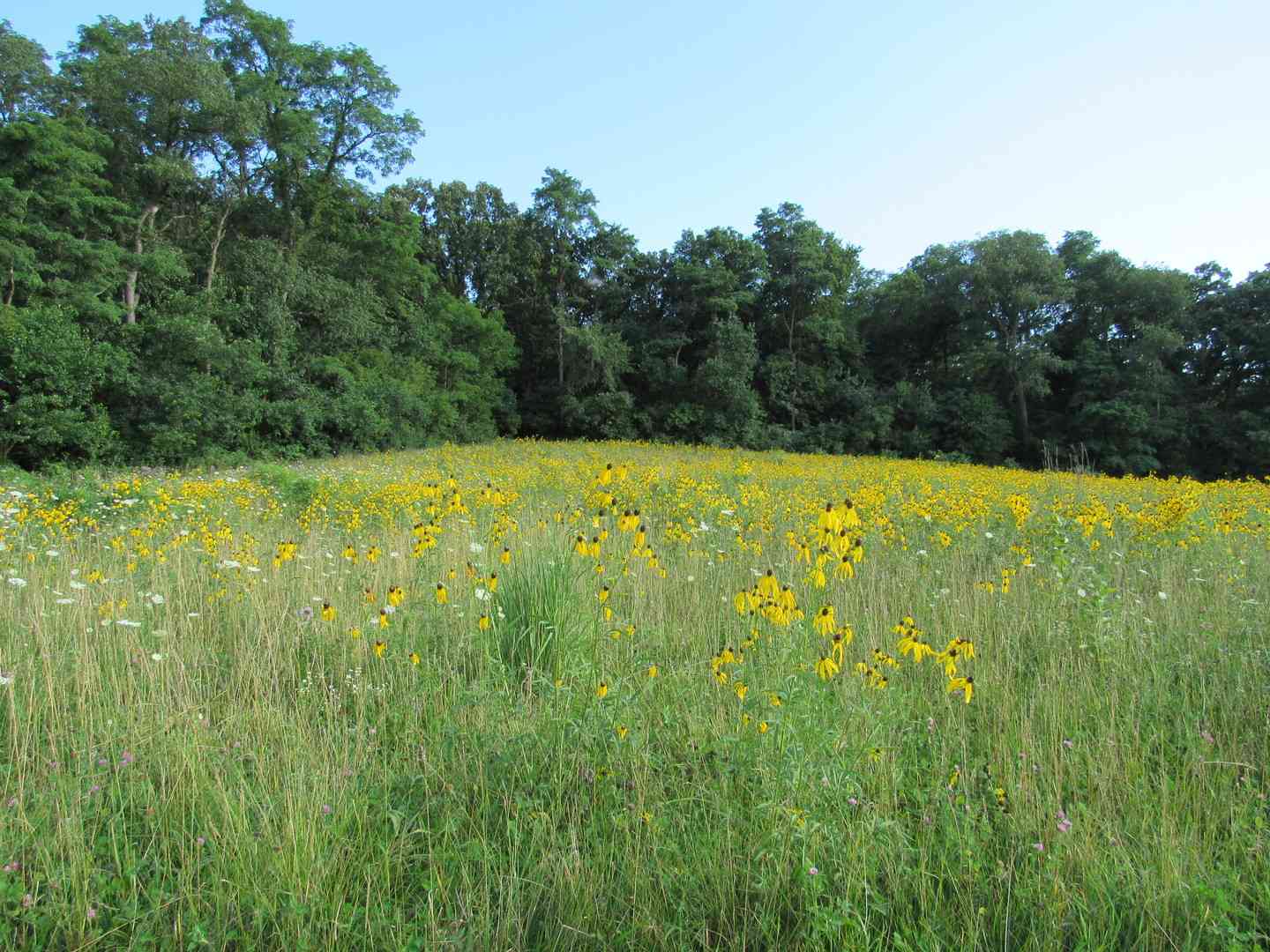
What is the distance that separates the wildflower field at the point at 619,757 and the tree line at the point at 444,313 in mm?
13041

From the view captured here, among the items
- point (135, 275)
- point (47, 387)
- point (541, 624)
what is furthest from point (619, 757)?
point (135, 275)

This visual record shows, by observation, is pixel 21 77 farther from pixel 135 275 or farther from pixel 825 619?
pixel 825 619

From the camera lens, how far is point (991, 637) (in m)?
3.21

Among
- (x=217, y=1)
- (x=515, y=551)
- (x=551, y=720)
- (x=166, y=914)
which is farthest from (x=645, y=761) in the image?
(x=217, y=1)

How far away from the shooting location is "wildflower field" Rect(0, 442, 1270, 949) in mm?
1560

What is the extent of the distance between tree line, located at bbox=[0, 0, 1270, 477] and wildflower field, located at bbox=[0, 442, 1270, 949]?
13.0m

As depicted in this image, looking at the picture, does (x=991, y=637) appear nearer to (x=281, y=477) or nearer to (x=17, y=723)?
(x=17, y=723)

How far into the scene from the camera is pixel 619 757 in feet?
6.68

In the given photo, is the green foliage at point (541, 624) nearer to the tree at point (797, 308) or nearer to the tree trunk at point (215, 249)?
the tree trunk at point (215, 249)

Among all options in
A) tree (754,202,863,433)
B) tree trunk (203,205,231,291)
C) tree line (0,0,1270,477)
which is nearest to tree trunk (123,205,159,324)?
tree line (0,0,1270,477)

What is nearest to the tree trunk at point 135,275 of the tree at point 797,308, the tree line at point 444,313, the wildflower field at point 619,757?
the tree line at point 444,313

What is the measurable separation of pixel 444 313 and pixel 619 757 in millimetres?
25871

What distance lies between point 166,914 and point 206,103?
1848 centimetres

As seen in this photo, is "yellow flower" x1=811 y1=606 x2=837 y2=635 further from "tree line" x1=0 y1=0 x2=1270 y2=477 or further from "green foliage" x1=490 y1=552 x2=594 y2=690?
"tree line" x1=0 y1=0 x2=1270 y2=477
